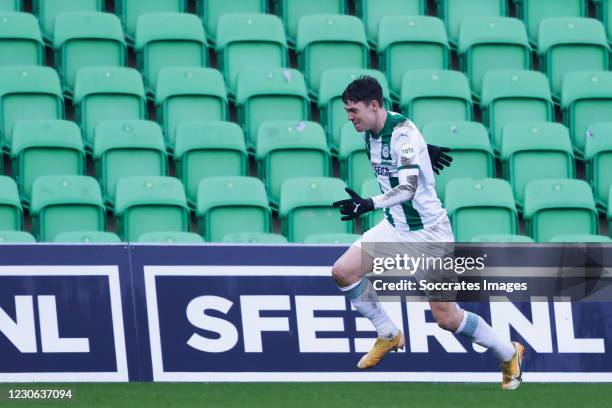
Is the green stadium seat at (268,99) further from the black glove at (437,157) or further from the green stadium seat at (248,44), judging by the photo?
the black glove at (437,157)

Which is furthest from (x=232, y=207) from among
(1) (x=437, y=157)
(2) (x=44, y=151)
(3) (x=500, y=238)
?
(1) (x=437, y=157)

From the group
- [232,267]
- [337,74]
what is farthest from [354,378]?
[337,74]

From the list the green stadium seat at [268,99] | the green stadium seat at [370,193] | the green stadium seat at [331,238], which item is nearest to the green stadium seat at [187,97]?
the green stadium seat at [268,99]

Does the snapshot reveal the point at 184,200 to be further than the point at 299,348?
Yes

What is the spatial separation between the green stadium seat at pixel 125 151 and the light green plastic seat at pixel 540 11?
3902 mm

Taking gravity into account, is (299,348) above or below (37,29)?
below

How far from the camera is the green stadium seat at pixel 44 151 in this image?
9.95 m

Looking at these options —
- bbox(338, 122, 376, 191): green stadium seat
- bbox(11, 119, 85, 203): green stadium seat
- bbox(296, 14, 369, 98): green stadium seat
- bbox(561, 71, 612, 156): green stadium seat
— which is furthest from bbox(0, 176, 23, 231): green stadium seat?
bbox(561, 71, 612, 156): green stadium seat

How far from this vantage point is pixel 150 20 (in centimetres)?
1107

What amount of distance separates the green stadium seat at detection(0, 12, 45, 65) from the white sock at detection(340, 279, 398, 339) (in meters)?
4.43

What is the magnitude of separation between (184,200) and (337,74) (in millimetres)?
1984

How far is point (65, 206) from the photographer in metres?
9.54

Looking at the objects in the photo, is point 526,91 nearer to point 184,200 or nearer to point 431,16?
point 431,16

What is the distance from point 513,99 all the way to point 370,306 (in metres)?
4.01
